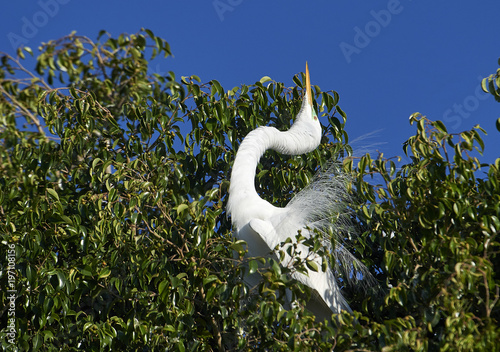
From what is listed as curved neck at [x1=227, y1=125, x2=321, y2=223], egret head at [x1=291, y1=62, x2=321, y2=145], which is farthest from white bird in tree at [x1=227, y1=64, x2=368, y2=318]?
egret head at [x1=291, y1=62, x2=321, y2=145]

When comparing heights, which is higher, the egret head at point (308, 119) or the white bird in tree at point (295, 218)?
the egret head at point (308, 119)

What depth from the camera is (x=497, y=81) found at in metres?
2.62

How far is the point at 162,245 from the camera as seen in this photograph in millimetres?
2707

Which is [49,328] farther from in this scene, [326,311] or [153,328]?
[326,311]

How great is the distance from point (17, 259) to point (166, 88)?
980 mm

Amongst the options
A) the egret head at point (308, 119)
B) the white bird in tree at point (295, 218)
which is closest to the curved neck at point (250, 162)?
the white bird in tree at point (295, 218)

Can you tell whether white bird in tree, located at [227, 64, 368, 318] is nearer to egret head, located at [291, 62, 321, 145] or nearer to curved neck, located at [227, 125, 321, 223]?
curved neck, located at [227, 125, 321, 223]

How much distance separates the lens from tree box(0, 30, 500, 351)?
7.54ft

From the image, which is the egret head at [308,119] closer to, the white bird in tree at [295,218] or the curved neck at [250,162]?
the curved neck at [250,162]

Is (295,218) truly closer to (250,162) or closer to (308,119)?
(250,162)

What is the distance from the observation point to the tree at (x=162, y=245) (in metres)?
2.30

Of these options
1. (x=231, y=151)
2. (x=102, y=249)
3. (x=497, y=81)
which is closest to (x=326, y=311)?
(x=231, y=151)

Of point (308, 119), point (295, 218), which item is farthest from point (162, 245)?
point (308, 119)

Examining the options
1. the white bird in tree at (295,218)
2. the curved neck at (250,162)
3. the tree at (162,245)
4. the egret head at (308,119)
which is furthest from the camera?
the egret head at (308,119)
